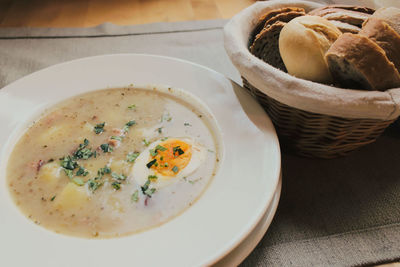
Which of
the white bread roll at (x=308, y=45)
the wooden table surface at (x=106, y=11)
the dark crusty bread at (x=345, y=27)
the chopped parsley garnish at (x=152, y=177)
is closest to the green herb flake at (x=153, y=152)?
the chopped parsley garnish at (x=152, y=177)

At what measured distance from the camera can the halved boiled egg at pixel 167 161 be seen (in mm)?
1302

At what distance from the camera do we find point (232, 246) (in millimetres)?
995

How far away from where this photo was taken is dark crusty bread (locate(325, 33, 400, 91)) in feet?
3.92

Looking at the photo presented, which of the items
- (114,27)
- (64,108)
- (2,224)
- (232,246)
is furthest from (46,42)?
(232,246)

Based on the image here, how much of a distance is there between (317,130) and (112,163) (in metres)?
0.79

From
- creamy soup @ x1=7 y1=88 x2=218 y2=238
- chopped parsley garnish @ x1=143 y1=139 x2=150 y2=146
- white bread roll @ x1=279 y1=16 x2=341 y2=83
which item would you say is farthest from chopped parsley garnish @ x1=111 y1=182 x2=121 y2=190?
white bread roll @ x1=279 y1=16 x2=341 y2=83

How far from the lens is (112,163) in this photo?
1.37 meters

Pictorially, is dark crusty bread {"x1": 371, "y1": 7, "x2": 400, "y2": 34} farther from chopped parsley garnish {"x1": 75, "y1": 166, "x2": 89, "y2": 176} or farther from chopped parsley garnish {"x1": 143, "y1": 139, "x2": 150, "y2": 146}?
chopped parsley garnish {"x1": 75, "y1": 166, "x2": 89, "y2": 176}

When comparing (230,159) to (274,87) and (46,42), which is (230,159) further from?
(46,42)

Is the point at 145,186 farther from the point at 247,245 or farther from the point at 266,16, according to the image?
the point at 266,16

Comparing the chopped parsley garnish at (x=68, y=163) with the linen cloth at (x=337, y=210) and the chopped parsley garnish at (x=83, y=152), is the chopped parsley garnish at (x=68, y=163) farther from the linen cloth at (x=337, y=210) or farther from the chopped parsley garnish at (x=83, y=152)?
the linen cloth at (x=337, y=210)

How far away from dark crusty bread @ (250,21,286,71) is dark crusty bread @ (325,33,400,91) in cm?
33

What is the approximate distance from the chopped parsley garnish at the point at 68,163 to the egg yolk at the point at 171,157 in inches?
12.0

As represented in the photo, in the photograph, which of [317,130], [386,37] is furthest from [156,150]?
[386,37]
